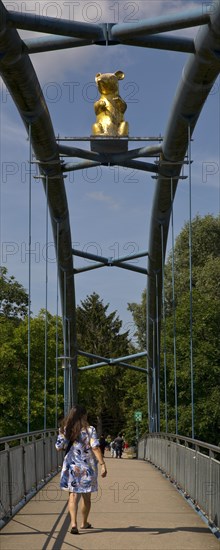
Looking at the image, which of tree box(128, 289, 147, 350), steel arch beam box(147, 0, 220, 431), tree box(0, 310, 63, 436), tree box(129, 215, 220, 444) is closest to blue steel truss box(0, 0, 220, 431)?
steel arch beam box(147, 0, 220, 431)

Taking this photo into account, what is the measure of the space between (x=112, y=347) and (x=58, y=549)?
7801cm

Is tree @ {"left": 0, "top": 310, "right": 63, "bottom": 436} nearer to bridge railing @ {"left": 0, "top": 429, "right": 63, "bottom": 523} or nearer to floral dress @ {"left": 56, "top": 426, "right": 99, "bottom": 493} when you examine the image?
bridge railing @ {"left": 0, "top": 429, "right": 63, "bottom": 523}

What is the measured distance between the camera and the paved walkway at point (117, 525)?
920 centimetres

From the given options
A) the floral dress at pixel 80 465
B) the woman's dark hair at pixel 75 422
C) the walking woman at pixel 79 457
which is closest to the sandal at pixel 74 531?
the walking woman at pixel 79 457

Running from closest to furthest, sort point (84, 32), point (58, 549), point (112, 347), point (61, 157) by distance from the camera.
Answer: point (58, 549) < point (84, 32) < point (61, 157) < point (112, 347)

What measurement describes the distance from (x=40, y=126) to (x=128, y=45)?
477 cm

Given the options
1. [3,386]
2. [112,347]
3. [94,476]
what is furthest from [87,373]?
[94,476]

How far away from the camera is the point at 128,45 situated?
49.8 feet

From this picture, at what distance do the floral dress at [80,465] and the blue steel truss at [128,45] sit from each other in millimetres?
5865

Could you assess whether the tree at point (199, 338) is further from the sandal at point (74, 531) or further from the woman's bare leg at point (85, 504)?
the sandal at point (74, 531)

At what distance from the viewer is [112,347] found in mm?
86812

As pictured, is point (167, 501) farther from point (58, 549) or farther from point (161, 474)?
point (161, 474)

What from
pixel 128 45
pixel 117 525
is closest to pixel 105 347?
pixel 128 45

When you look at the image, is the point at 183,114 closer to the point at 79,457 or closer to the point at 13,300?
the point at 79,457
